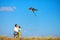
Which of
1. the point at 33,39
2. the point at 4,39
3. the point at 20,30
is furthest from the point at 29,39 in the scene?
the point at 4,39

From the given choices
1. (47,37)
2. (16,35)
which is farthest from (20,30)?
(47,37)

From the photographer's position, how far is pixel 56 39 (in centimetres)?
453

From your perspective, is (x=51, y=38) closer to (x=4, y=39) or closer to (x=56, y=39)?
(x=56, y=39)

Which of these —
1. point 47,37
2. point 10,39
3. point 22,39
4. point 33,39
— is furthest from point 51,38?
point 10,39

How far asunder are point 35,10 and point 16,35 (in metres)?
0.92

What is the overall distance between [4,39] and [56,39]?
148 centimetres

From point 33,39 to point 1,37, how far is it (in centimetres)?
91

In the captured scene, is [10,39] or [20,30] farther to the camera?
[20,30]

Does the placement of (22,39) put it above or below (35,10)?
below

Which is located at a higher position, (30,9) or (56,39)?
(30,9)

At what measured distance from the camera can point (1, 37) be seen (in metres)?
4.47

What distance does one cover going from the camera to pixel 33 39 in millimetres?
4414

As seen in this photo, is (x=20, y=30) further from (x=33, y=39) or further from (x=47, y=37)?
(x=47, y=37)

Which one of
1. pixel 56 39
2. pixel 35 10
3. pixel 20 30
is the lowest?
pixel 56 39
